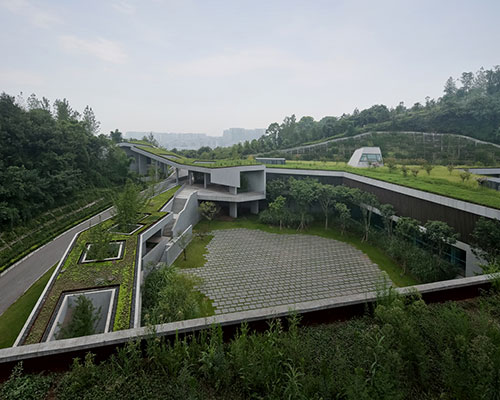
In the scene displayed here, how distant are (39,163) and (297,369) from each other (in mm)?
20713

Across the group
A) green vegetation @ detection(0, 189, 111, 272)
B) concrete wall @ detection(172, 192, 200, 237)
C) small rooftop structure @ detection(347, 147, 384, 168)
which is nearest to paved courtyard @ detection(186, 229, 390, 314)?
concrete wall @ detection(172, 192, 200, 237)

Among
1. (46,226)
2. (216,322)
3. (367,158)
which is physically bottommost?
(46,226)

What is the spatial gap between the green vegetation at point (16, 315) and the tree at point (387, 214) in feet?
45.4

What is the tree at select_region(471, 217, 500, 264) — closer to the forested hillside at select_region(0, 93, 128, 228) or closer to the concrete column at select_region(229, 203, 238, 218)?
the concrete column at select_region(229, 203, 238, 218)

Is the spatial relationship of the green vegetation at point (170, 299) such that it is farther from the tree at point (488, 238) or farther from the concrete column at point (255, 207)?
the concrete column at point (255, 207)

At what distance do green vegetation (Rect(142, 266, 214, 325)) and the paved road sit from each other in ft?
14.1

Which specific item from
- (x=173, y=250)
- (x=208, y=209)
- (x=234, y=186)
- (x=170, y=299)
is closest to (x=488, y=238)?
(x=170, y=299)

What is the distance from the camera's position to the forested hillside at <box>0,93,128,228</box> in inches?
586

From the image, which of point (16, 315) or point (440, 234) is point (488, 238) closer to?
point (440, 234)

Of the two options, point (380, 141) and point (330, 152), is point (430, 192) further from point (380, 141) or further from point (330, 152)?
point (380, 141)

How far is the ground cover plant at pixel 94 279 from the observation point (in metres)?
6.08

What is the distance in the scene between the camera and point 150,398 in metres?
3.30

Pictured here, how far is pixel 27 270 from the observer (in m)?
11.3

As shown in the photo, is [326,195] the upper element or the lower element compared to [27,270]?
upper
